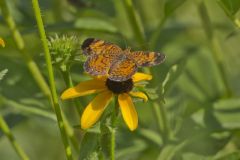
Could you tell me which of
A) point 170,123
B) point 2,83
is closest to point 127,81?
point 170,123

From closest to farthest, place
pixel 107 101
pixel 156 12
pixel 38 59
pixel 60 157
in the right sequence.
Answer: pixel 107 101 < pixel 38 59 < pixel 60 157 < pixel 156 12

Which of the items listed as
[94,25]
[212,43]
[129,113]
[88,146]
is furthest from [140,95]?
[212,43]

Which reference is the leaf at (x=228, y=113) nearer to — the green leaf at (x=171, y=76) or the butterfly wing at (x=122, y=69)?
the green leaf at (x=171, y=76)

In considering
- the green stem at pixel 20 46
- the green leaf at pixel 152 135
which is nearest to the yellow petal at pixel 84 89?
the green stem at pixel 20 46

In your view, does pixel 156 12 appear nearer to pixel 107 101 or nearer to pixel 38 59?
pixel 38 59

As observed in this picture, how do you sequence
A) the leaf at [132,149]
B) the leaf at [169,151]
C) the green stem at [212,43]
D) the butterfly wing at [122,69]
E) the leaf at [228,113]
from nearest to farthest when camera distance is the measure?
the butterfly wing at [122,69] → the leaf at [169,151] → the leaf at [228,113] → the leaf at [132,149] → the green stem at [212,43]

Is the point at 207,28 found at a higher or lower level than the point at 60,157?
higher

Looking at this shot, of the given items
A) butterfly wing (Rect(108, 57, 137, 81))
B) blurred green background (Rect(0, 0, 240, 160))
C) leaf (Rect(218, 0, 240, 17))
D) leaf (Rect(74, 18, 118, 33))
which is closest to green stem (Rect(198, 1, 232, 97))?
blurred green background (Rect(0, 0, 240, 160))
